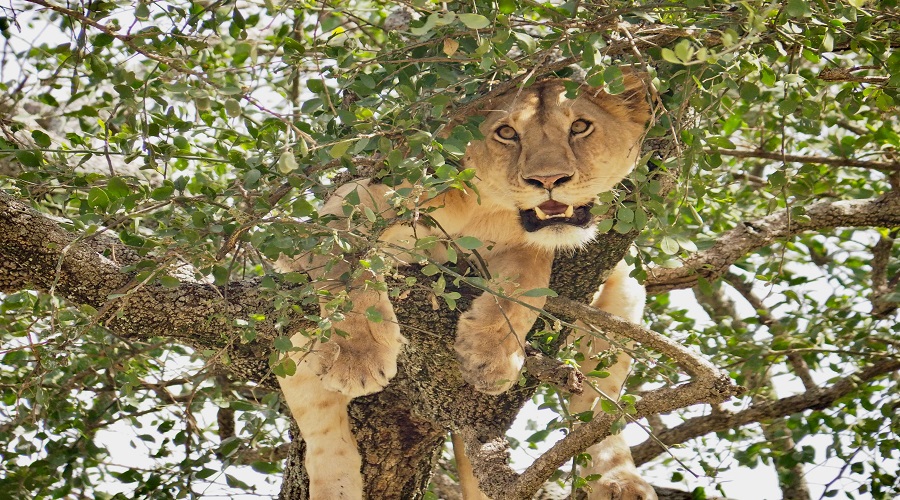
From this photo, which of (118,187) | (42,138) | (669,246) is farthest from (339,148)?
(42,138)

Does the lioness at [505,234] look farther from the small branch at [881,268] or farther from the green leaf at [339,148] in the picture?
the small branch at [881,268]

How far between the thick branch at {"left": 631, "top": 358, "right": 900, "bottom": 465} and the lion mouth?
149 cm

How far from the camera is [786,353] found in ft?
15.3

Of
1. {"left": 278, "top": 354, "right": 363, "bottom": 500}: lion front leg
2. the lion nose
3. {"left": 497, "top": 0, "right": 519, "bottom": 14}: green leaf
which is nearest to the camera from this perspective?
{"left": 497, "top": 0, "right": 519, "bottom": 14}: green leaf

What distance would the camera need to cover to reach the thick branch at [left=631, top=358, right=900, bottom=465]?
15.4 ft

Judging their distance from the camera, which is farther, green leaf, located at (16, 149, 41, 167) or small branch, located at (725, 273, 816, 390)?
small branch, located at (725, 273, 816, 390)

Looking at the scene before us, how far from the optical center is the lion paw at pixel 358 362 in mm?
3369

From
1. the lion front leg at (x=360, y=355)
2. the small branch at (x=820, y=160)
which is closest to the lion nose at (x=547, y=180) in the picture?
the lion front leg at (x=360, y=355)

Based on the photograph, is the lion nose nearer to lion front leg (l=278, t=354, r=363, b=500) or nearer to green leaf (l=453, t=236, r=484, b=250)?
green leaf (l=453, t=236, r=484, b=250)

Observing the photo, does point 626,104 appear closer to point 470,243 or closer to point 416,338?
point 416,338

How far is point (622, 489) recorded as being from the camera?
3.86 metres

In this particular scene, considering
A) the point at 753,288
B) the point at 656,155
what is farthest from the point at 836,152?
the point at 656,155

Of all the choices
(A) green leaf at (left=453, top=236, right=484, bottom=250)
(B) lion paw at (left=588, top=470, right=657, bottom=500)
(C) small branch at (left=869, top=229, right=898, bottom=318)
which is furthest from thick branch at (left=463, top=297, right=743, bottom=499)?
(C) small branch at (left=869, top=229, right=898, bottom=318)

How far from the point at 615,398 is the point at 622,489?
0.48 m
